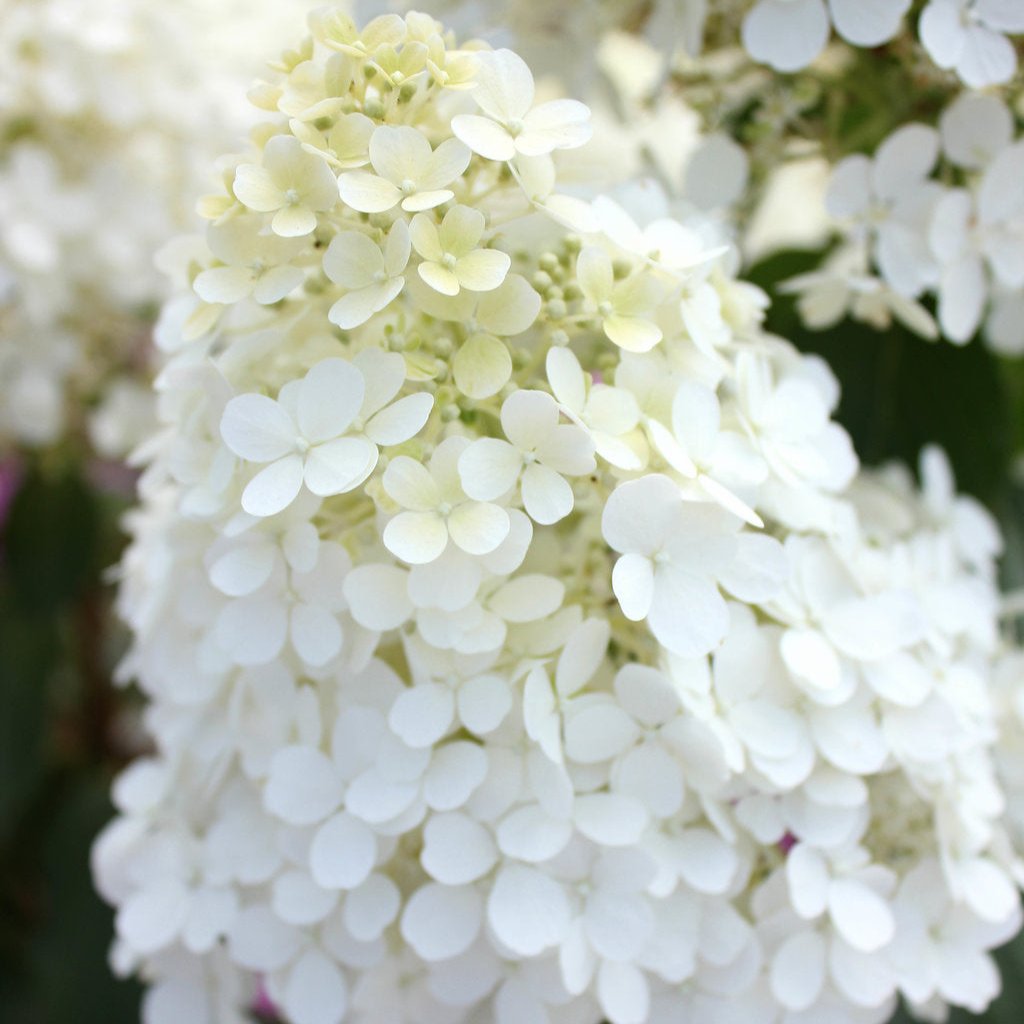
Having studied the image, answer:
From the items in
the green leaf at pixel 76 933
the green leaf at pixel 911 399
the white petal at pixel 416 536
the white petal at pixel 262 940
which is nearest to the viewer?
the white petal at pixel 416 536

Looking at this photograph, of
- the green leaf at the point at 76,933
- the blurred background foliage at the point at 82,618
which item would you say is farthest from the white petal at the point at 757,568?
the green leaf at the point at 76,933

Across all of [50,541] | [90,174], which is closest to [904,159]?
[90,174]

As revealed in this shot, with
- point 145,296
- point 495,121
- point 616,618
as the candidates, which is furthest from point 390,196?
point 145,296

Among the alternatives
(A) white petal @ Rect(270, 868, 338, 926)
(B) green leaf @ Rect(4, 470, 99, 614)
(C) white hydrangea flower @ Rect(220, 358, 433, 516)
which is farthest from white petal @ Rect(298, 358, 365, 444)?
(B) green leaf @ Rect(4, 470, 99, 614)

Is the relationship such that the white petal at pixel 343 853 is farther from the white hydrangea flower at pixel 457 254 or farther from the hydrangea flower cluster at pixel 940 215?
the hydrangea flower cluster at pixel 940 215

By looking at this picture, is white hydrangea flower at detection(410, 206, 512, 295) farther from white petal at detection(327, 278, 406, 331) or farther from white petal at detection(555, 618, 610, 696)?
white petal at detection(555, 618, 610, 696)

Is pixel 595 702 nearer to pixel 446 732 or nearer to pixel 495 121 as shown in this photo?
pixel 446 732
